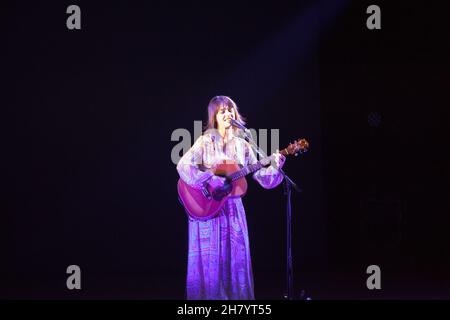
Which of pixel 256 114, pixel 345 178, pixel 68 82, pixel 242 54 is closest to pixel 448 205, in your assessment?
pixel 345 178

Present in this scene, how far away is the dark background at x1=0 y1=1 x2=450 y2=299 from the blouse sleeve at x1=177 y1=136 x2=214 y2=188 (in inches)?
83.0

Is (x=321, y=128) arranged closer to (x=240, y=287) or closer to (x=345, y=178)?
(x=345, y=178)

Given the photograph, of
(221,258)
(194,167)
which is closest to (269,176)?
(194,167)

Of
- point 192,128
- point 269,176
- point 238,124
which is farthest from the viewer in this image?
point 192,128

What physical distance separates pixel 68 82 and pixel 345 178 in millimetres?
3154

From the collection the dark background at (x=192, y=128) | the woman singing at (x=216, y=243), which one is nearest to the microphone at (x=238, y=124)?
the woman singing at (x=216, y=243)

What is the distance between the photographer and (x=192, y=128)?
6.03 m

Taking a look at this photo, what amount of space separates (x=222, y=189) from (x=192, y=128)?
8.02ft

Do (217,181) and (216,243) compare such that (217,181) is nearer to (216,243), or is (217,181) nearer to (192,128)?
(216,243)

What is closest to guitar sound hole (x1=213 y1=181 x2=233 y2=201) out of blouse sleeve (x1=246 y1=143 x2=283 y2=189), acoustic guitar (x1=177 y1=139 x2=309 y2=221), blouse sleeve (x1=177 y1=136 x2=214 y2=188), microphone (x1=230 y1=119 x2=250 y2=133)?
acoustic guitar (x1=177 y1=139 x2=309 y2=221)

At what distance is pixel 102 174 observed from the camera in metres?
5.89

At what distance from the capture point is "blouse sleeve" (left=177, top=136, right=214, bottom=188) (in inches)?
145

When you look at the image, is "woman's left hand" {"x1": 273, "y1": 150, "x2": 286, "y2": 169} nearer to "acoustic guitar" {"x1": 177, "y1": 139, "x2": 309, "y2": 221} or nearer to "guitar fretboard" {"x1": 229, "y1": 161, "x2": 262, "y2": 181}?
"acoustic guitar" {"x1": 177, "y1": 139, "x2": 309, "y2": 221}

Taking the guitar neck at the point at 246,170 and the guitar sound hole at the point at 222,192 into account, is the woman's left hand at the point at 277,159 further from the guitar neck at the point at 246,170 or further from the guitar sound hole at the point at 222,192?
the guitar sound hole at the point at 222,192
